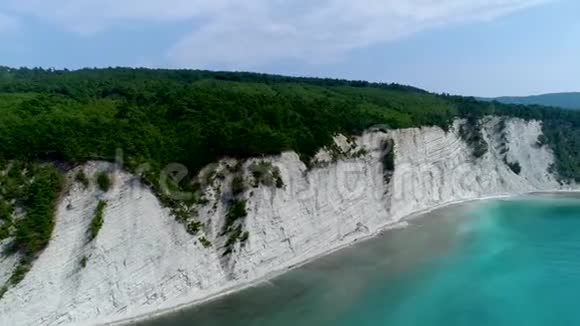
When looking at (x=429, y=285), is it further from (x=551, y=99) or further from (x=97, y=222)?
(x=551, y=99)

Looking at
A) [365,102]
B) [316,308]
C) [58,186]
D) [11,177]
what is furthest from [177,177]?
[365,102]

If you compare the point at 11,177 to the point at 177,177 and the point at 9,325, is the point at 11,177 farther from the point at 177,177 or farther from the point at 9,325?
the point at 177,177

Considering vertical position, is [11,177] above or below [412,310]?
above

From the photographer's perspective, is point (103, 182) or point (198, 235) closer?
point (103, 182)

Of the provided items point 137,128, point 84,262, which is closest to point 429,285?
point 84,262

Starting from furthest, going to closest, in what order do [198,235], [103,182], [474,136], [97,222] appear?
[474,136]
[198,235]
[103,182]
[97,222]

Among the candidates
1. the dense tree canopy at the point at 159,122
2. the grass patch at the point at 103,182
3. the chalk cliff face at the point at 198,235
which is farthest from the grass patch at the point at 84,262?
the dense tree canopy at the point at 159,122

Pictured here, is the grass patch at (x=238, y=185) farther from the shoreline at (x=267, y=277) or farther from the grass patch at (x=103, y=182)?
the grass patch at (x=103, y=182)
